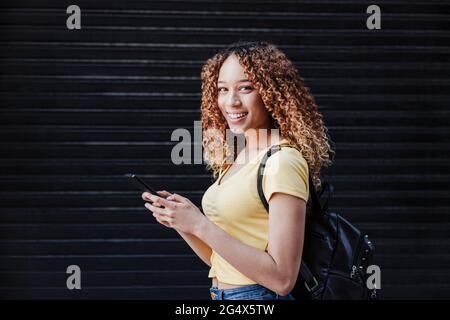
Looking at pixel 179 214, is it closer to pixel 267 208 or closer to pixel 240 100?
pixel 267 208

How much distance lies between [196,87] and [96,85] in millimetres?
783

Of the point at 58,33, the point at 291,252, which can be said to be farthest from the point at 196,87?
the point at 291,252

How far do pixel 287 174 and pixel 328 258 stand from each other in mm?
314

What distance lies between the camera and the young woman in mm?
1965

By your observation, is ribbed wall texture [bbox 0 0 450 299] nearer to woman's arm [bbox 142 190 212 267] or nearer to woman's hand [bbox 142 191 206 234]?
woman's arm [bbox 142 190 212 267]

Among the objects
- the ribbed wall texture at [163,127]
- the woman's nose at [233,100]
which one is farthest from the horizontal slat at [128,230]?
the woman's nose at [233,100]

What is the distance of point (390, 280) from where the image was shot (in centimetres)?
517

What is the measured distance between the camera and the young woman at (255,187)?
1.96 meters

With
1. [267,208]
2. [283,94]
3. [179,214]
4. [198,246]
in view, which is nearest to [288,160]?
[267,208]

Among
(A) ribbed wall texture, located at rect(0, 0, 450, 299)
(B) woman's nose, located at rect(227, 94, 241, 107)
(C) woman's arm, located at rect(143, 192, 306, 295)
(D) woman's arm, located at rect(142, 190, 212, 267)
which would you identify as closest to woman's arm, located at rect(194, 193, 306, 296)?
(C) woman's arm, located at rect(143, 192, 306, 295)

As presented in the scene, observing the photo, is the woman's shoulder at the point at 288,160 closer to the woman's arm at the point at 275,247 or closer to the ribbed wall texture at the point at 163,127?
the woman's arm at the point at 275,247

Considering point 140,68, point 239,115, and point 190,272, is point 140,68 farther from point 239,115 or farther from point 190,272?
point 239,115

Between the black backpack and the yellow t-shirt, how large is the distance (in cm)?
3

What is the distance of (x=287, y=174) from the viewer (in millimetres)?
1970
